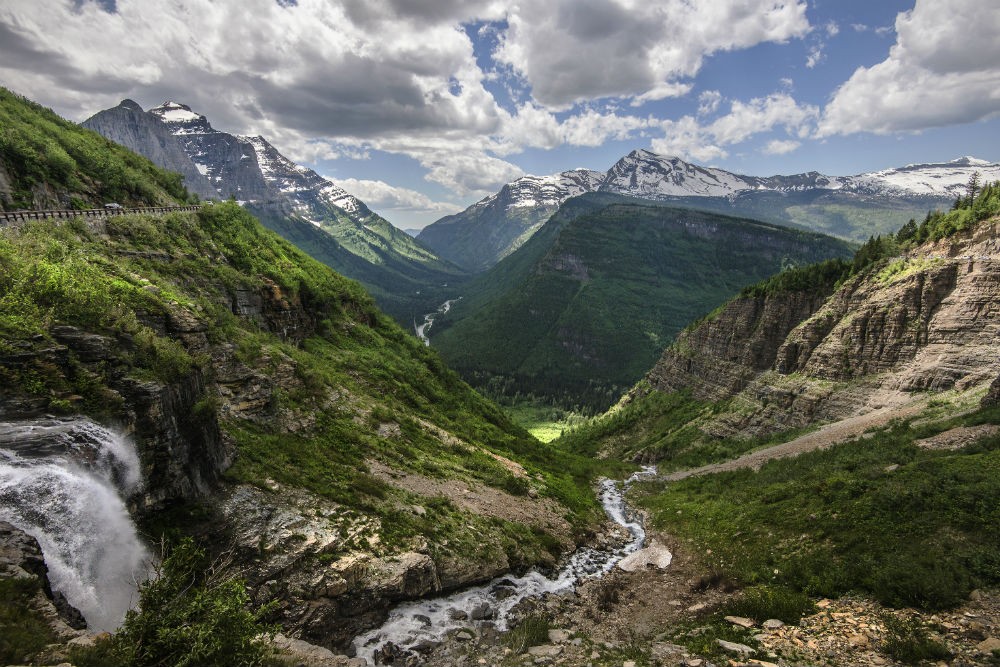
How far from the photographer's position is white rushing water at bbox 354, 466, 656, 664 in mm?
21836

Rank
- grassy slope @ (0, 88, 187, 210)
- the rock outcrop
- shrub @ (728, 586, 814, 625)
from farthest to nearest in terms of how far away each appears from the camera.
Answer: grassy slope @ (0, 88, 187, 210), shrub @ (728, 586, 814, 625), the rock outcrop

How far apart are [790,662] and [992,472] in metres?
18.6

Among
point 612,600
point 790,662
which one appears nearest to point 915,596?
point 790,662

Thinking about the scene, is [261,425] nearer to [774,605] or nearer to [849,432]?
[774,605]

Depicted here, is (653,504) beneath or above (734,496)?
beneath

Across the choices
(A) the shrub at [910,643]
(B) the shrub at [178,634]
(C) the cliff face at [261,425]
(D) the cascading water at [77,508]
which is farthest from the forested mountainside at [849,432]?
(D) the cascading water at [77,508]

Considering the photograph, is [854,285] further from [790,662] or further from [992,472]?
[790,662]

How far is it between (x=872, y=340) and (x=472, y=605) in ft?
215

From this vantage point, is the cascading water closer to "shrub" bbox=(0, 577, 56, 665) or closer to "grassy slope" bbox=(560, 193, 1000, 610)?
"shrub" bbox=(0, 577, 56, 665)

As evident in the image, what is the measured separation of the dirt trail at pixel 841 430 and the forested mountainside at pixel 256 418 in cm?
2366

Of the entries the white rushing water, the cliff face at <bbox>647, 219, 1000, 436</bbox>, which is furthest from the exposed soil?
the cliff face at <bbox>647, 219, 1000, 436</bbox>

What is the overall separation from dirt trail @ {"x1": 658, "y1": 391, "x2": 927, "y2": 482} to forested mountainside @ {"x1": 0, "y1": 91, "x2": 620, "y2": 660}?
23661mm

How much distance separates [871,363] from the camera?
202ft

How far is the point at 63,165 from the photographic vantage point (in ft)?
143
